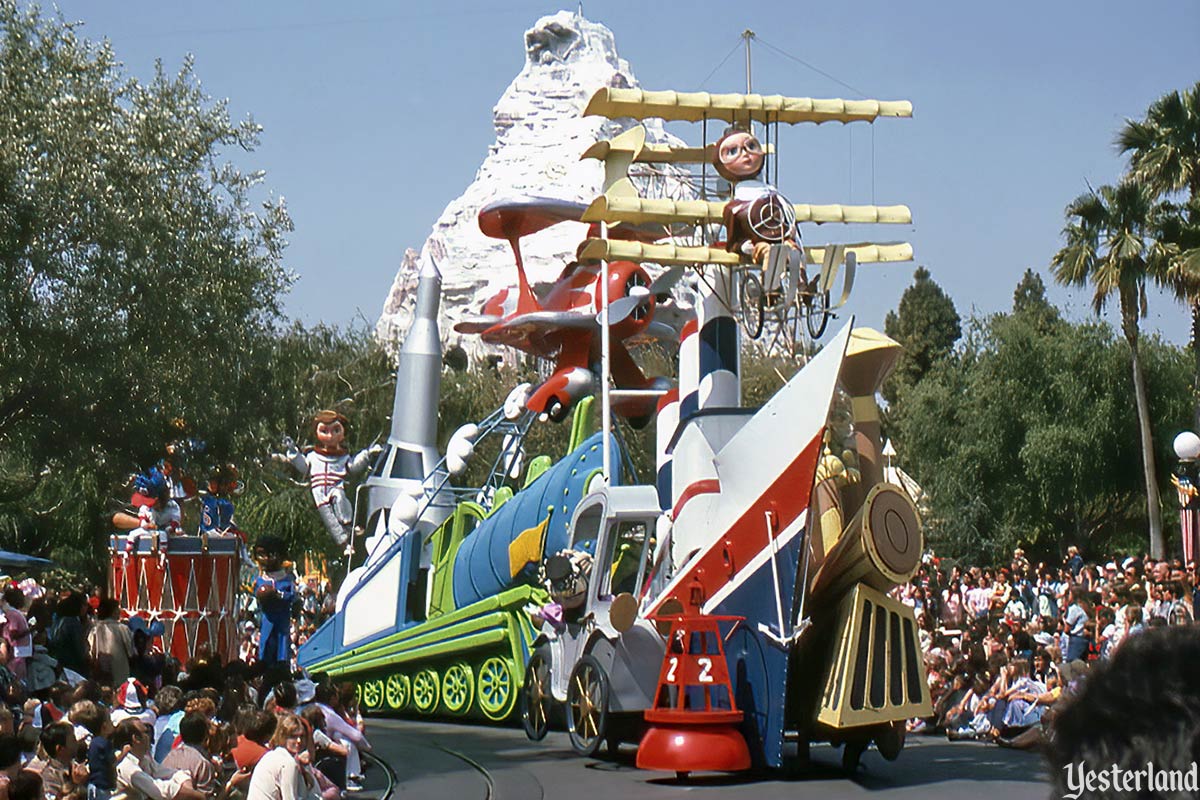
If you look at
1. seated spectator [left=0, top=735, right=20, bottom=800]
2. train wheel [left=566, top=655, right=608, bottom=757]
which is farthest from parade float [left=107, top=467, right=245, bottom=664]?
seated spectator [left=0, top=735, right=20, bottom=800]

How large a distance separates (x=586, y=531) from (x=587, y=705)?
9.05 ft

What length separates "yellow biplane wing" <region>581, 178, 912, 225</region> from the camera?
51.7ft

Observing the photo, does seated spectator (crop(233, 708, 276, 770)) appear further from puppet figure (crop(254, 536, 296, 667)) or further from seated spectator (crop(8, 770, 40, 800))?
puppet figure (crop(254, 536, 296, 667))

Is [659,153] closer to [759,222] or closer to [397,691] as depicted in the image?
[759,222]

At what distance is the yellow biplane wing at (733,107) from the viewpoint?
16438 millimetres

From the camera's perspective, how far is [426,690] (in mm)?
19094

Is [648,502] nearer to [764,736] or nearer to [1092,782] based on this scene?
[764,736]

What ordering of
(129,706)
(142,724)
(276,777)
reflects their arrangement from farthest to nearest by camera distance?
(129,706) → (142,724) → (276,777)

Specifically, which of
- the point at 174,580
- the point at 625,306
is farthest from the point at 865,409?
the point at 174,580

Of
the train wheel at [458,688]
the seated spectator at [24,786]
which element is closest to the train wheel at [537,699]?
the train wheel at [458,688]

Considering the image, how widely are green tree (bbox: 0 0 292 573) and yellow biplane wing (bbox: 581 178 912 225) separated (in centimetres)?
372

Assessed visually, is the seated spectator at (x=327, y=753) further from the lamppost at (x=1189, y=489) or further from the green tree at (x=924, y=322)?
the green tree at (x=924, y=322)

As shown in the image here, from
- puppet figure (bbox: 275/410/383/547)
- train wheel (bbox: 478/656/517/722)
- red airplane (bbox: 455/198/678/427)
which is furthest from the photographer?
puppet figure (bbox: 275/410/383/547)

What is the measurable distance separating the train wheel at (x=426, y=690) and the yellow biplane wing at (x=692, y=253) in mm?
5694
